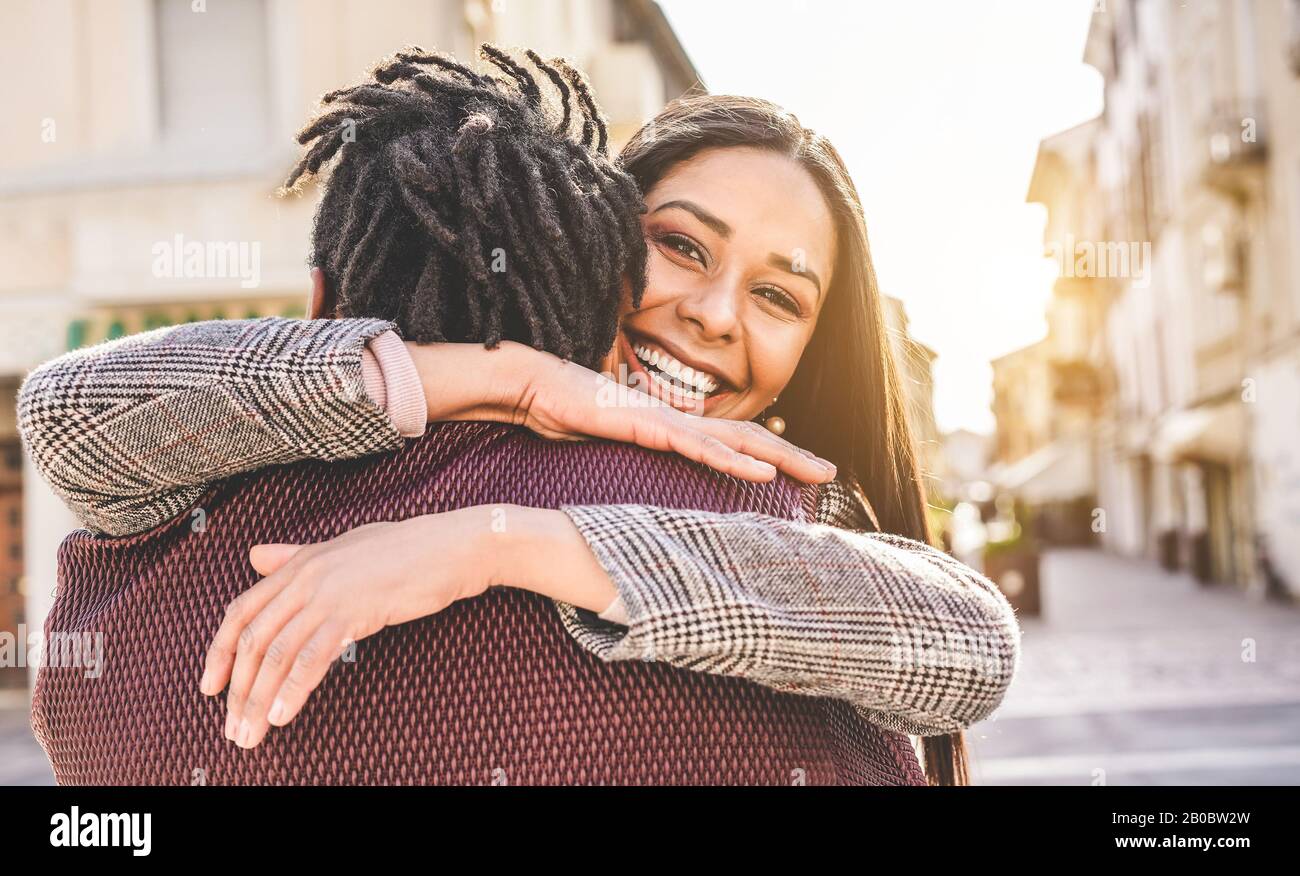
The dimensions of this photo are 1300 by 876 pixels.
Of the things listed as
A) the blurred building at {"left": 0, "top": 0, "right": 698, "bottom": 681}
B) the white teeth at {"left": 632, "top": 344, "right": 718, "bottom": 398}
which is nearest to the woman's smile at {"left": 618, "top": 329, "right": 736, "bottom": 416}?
the white teeth at {"left": 632, "top": 344, "right": 718, "bottom": 398}

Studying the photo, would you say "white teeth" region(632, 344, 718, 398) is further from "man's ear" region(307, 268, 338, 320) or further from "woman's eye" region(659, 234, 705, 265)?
"man's ear" region(307, 268, 338, 320)

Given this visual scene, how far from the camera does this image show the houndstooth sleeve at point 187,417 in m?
1.16

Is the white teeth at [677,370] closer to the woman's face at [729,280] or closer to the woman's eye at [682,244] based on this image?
the woman's face at [729,280]

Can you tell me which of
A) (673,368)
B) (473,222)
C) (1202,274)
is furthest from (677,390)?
(1202,274)

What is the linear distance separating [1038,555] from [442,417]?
48.0 ft

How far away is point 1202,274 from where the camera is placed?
1977 cm

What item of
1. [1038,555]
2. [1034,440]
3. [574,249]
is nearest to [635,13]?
[1038,555]

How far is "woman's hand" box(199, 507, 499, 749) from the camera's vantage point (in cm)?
113

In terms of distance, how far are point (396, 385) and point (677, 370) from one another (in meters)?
0.95

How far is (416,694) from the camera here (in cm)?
116

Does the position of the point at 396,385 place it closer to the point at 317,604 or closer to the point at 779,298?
the point at 317,604

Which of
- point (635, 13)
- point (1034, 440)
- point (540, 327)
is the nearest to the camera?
point (540, 327)

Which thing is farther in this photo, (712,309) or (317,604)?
(712,309)
